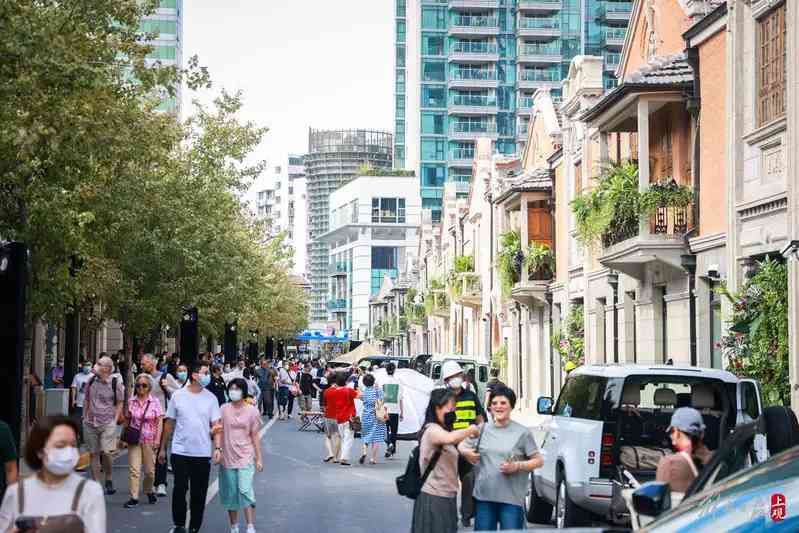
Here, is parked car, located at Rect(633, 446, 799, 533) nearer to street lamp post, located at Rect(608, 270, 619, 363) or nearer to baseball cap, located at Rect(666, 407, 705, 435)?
baseball cap, located at Rect(666, 407, 705, 435)

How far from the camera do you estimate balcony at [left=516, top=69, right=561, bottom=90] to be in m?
125

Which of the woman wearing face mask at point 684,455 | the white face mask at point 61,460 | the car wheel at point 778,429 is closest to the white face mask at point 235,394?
the car wheel at point 778,429

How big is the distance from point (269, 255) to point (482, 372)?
3942 centimetres

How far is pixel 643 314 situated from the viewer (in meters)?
32.2

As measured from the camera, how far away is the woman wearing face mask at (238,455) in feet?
49.4

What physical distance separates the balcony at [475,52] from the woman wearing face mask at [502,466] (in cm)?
11416

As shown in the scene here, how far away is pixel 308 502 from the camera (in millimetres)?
19594

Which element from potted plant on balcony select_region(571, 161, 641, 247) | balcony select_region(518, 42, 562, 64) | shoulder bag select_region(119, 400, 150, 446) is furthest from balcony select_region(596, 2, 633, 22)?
shoulder bag select_region(119, 400, 150, 446)

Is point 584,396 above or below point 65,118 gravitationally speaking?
below

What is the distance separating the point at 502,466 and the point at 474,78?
116 meters

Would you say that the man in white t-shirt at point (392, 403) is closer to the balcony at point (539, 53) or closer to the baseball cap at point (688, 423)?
the baseball cap at point (688, 423)

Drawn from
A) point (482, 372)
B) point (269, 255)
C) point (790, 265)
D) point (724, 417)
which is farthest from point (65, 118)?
point (269, 255)

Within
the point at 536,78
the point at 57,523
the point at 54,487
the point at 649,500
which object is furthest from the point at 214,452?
the point at 536,78

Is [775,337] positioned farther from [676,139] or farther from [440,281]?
[440,281]
